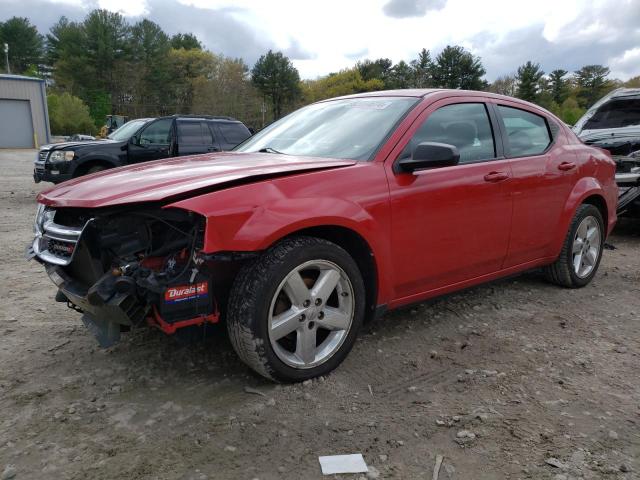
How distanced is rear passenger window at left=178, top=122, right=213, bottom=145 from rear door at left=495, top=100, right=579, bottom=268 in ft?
25.2

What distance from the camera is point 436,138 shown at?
343 cm

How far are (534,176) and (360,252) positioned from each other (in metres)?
1.77

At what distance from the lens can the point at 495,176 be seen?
3.62m

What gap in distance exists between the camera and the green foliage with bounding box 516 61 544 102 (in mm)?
67375

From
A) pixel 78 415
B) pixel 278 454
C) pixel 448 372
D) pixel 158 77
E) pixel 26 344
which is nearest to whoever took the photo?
pixel 278 454

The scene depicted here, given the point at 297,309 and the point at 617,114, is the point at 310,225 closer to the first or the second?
the point at 297,309

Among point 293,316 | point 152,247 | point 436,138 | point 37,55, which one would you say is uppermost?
point 37,55

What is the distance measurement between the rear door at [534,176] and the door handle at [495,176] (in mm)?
115

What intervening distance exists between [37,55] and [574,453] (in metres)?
87.9

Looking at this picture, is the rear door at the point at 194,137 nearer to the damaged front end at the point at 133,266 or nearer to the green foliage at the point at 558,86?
the damaged front end at the point at 133,266

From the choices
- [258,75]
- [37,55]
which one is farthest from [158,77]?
[37,55]

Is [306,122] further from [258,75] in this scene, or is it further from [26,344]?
[258,75]

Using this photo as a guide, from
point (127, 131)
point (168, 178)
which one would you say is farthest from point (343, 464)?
point (127, 131)

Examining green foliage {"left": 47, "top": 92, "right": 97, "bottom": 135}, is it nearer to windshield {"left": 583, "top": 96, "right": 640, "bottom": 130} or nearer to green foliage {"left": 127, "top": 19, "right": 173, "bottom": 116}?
green foliage {"left": 127, "top": 19, "right": 173, "bottom": 116}
